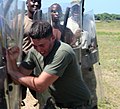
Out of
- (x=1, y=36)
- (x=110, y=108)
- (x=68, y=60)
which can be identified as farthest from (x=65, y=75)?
(x=110, y=108)

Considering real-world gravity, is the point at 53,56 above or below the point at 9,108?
above

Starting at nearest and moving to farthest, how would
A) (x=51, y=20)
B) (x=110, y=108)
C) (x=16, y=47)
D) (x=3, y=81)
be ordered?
1. (x=3, y=81)
2. (x=16, y=47)
3. (x=51, y=20)
4. (x=110, y=108)

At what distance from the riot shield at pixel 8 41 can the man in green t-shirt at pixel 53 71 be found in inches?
2.9

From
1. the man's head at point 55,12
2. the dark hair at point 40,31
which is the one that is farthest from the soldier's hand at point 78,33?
the dark hair at point 40,31

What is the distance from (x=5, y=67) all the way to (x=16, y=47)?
332 millimetres

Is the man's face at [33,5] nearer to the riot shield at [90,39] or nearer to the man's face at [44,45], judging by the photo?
the riot shield at [90,39]

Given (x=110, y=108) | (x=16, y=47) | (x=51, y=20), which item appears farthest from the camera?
(x=110, y=108)

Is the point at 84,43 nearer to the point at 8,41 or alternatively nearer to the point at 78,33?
the point at 78,33

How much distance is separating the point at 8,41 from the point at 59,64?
1.85ft

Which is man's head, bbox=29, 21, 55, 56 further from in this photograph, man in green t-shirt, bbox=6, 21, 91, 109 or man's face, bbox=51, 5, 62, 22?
man's face, bbox=51, 5, 62, 22

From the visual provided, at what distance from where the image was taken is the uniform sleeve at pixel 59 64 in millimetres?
4232

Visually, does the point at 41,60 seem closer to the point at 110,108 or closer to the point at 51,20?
the point at 51,20

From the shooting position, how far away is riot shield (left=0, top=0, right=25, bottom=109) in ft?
13.5

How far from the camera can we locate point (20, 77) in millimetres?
4207
